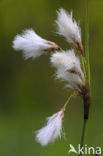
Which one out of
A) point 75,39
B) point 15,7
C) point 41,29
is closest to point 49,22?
point 41,29

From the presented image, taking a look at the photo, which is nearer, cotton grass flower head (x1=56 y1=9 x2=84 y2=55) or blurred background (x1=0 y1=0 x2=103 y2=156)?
cotton grass flower head (x1=56 y1=9 x2=84 y2=55)

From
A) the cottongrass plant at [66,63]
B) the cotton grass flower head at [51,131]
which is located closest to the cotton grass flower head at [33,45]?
the cottongrass plant at [66,63]

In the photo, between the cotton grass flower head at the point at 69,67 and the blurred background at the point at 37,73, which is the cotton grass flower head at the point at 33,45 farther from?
the blurred background at the point at 37,73

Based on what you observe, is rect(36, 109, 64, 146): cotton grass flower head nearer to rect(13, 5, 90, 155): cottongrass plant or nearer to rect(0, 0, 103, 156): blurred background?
rect(13, 5, 90, 155): cottongrass plant

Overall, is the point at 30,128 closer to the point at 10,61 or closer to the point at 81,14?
the point at 10,61

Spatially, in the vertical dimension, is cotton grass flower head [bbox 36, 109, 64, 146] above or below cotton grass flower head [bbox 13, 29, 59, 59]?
below

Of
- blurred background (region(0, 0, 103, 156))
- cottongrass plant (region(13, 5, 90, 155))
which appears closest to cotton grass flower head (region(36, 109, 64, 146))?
cottongrass plant (region(13, 5, 90, 155))
